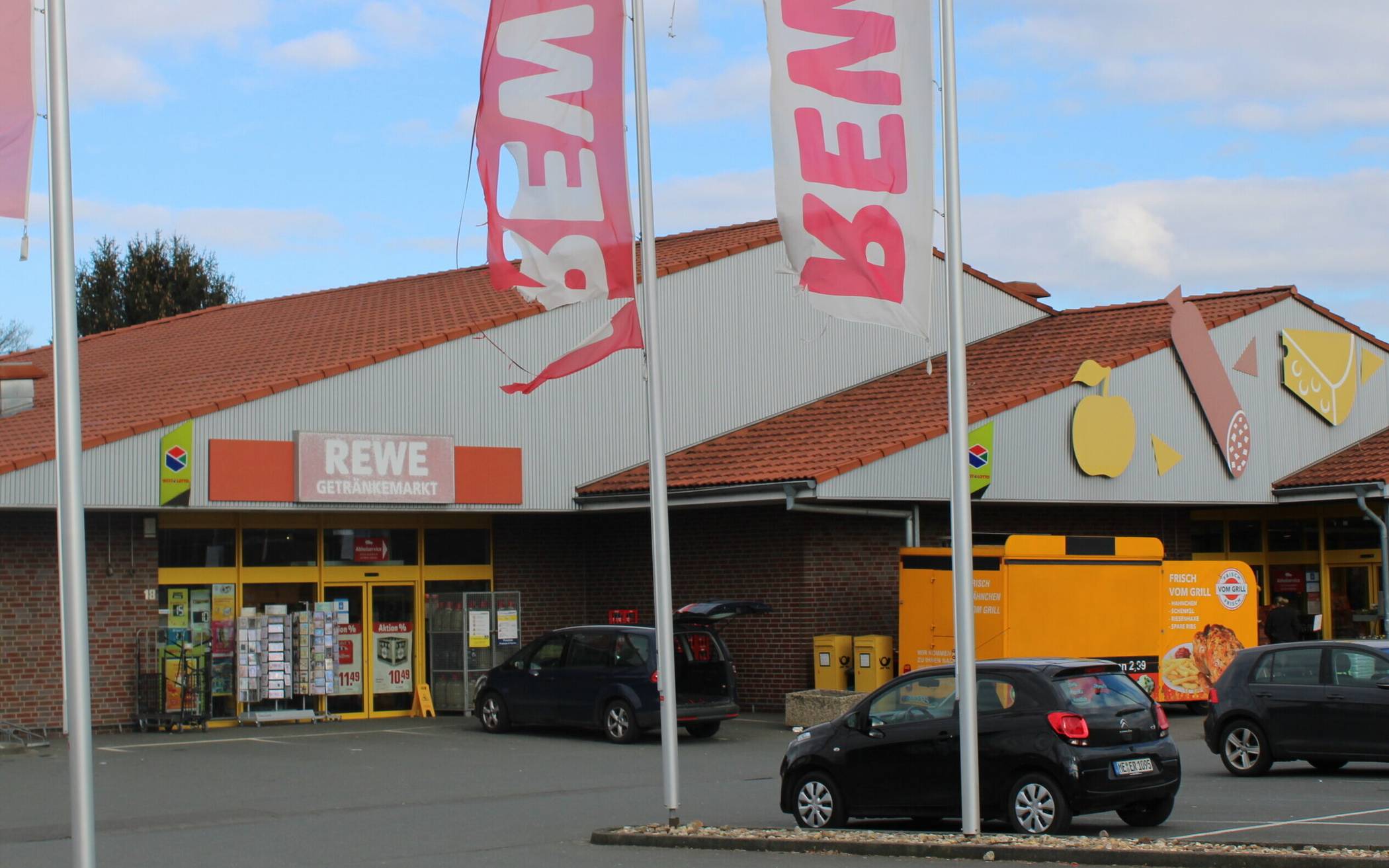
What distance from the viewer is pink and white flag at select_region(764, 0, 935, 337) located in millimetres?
11883

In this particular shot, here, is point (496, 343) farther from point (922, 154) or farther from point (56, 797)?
point (922, 154)

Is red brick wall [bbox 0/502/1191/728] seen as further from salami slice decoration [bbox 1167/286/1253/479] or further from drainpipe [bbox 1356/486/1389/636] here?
drainpipe [bbox 1356/486/1389/636]

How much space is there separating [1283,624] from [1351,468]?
553 centimetres

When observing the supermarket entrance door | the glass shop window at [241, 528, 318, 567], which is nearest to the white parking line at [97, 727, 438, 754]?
the supermarket entrance door

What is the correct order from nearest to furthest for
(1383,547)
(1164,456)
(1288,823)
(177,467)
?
1. (1288,823)
2. (177,467)
3. (1383,547)
4. (1164,456)

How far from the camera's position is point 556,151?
42.0ft

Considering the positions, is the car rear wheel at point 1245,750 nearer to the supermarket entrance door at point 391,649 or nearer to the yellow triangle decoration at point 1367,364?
the supermarket entrance door at point 391,649

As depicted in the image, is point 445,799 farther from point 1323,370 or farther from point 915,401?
point 1323,370

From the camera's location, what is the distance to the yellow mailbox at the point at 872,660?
24.0 m

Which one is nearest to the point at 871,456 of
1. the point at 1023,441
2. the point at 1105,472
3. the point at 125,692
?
the point at 1023,441

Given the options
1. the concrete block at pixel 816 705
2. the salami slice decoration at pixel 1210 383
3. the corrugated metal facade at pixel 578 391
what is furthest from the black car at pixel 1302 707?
the salami slice decoration at pixel 1210 383

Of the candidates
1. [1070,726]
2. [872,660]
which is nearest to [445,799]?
[1070,726]

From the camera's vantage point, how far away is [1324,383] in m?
31.7

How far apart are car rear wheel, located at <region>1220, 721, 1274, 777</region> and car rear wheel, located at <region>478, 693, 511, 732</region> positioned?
10.2m
